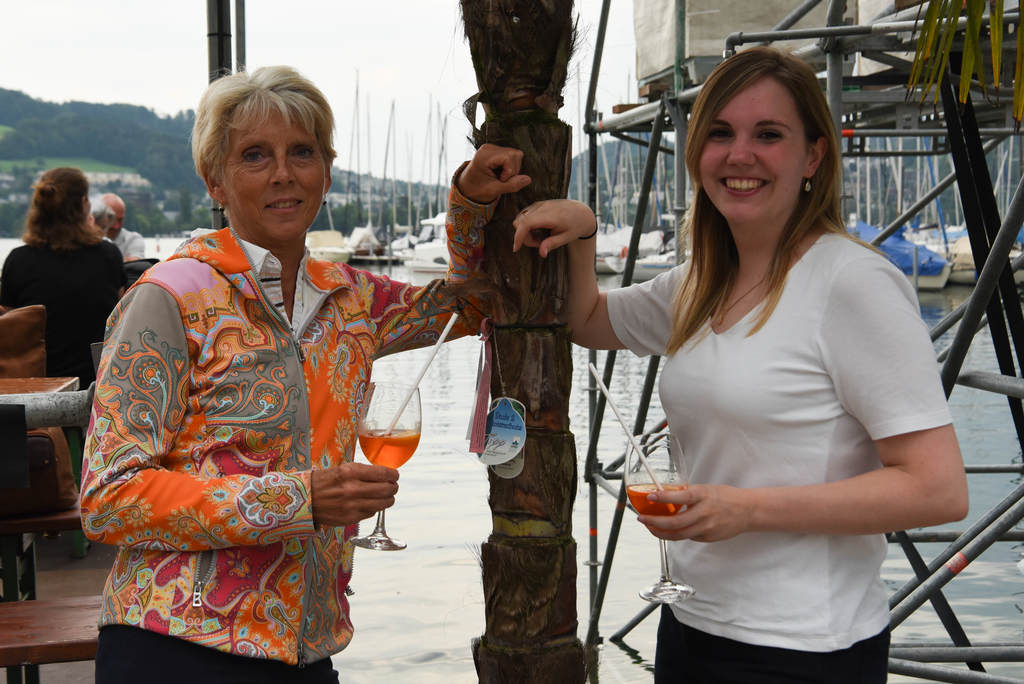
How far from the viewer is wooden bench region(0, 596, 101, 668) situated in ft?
8.52

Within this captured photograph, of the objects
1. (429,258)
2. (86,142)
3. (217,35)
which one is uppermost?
(86,142)

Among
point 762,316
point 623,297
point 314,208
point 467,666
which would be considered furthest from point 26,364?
point 762,316

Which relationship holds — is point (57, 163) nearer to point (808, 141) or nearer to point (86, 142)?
point (86, 142)

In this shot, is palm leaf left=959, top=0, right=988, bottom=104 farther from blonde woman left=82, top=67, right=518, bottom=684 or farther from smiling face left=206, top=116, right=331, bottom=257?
smiling face left=206, top=116, right=331, bottom=257

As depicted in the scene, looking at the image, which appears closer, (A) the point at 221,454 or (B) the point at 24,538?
(A) the point at 221,454

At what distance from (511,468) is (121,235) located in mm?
7045

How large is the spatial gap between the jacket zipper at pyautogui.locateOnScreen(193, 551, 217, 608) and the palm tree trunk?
53 centimetres

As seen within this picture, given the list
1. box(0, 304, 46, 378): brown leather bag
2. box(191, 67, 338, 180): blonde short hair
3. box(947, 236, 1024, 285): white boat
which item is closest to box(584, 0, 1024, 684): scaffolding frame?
box(191, 67, 338, 180): blonde short hair

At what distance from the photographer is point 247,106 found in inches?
78.3

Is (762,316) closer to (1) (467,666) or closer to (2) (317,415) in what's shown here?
(2) (317,415)

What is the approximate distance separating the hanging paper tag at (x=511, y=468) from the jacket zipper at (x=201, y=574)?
0.57m

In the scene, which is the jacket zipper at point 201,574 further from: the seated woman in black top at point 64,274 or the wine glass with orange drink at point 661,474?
the seated woman in black top at point 64,274

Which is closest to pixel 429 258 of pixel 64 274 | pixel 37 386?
pixel 64 274

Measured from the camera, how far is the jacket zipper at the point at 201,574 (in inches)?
69.6
